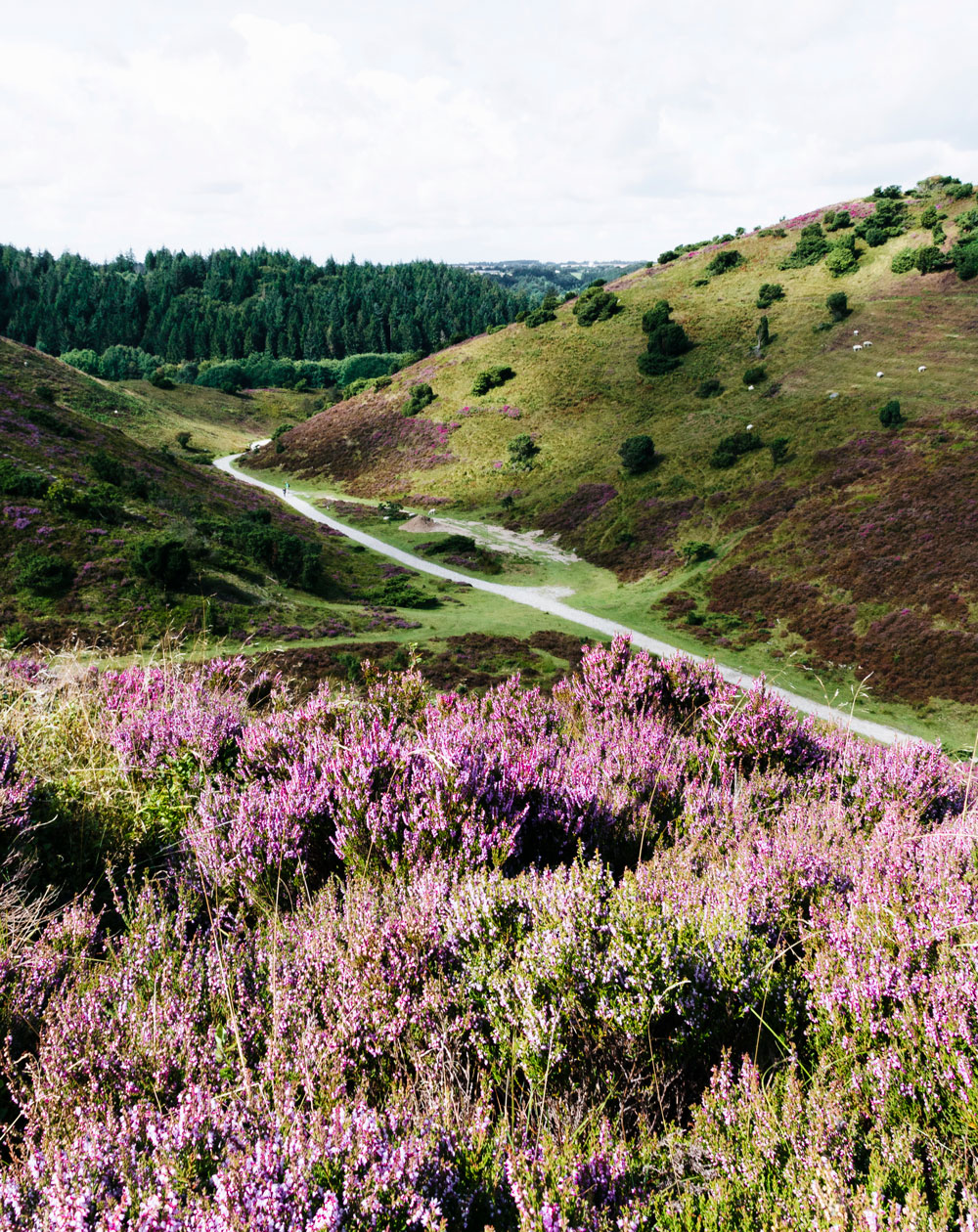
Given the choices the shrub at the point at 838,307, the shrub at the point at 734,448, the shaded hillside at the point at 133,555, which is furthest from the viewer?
the shrub at the point at 838,307

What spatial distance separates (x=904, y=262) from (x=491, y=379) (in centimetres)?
3464

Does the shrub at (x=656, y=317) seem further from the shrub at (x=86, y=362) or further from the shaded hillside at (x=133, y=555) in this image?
the shrub at (x=86, y=362)

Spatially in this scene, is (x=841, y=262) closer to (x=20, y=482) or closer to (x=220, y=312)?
(x=20, y=482)

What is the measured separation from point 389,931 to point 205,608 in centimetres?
2088

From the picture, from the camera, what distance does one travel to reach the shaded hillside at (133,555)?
20.2m

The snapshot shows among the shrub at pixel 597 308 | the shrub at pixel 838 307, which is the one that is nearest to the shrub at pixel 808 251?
the shrub at pixel 838 307

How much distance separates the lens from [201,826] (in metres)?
4.12

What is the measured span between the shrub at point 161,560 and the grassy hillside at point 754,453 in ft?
63.3

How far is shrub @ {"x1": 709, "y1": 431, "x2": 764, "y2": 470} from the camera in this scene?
4062 centimetres

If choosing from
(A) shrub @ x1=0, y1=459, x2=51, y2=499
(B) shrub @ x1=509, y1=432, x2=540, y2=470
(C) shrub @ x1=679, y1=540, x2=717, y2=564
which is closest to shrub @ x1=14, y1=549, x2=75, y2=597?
(A) shrub @ x1=0, y1=459, x2=51, y2=499

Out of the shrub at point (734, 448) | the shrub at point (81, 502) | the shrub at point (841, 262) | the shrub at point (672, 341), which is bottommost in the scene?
the shrub at point (81, 502)

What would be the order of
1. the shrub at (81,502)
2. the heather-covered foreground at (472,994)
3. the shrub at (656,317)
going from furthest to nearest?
the shrub at (656,317) < the shrub at (81,502) < the heather-covered foreground at (472,994)

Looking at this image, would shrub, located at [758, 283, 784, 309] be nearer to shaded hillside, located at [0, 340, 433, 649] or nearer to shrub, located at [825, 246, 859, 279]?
shrub, located at [825, 246, 859, 279]

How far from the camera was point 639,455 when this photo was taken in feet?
147
